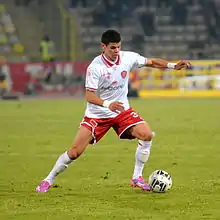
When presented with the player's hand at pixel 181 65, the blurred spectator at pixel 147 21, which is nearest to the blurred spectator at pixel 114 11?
the blurred spectator at pixel 147 21

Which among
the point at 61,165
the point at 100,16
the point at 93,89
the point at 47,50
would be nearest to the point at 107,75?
the point at 93,89

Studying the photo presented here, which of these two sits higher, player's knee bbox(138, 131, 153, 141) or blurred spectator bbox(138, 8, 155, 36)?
player's knee bbox(138, 131, 153, 141)

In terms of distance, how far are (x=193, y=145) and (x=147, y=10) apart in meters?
29.1

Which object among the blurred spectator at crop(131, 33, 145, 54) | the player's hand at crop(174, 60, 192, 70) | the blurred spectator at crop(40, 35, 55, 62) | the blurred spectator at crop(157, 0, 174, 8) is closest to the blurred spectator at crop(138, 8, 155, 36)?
the blurred spectator at crop(157, 0, 174, 8)

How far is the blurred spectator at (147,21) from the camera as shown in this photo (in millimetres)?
43906

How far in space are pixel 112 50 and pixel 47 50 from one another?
28248mm

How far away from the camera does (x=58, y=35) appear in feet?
136

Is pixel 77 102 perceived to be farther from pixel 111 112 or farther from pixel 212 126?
pixel 111 112

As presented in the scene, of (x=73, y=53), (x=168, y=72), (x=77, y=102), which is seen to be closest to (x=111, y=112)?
(x=77, y=102)

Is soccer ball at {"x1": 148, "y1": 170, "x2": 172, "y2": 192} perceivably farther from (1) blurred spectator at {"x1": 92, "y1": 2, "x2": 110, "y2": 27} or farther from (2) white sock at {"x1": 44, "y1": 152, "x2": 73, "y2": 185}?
(1) blurred spectator at {"x1": 92, "y1": 2, "x2": 110, "y2": 27}

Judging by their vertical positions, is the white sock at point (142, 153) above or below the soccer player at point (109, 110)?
below

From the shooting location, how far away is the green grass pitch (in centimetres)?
880

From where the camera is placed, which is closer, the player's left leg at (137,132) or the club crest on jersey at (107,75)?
the club crest on jersey at (107,75)

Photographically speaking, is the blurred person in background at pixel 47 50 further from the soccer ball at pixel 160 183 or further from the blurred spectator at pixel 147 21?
the soccer ball at pixel 160 183
